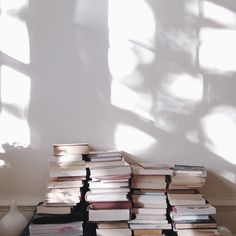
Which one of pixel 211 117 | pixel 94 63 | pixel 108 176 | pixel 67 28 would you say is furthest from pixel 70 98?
pixel 211 117

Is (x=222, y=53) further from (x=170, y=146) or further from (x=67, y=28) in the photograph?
(x=67, y=28)

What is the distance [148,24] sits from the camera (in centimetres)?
239

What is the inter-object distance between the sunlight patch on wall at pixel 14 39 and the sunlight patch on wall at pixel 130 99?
610mm

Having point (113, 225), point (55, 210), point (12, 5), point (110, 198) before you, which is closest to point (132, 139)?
point (110, 198)

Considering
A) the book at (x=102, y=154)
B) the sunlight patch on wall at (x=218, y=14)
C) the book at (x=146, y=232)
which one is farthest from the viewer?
the sunlight patch on wall at (x=218, y=14)

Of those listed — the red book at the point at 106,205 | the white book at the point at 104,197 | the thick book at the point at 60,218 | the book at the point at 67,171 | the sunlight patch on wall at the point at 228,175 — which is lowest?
the thick book at the point at 60,218

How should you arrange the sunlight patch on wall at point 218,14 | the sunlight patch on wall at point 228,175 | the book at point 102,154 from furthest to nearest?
the sunlight patch on wall at point 228,175, the sunlight patch on wall at point 218,14, the book at point 102,154

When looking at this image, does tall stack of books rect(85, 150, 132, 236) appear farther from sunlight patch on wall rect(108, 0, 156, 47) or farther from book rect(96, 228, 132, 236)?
sunlight patch on wall rect(108, 0, 156, 47)

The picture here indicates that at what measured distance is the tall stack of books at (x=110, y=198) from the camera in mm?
2086

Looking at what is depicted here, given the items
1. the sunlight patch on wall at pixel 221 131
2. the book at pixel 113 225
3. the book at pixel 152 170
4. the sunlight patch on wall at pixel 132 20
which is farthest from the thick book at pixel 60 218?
the sunlight patch on wall at pixel 132 20

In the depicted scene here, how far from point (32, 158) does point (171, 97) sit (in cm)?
103

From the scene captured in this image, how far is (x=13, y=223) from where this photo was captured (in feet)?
7.14

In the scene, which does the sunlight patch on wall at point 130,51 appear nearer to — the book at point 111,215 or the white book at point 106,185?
the white book at point 106,185

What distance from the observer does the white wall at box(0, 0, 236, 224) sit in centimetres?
237
